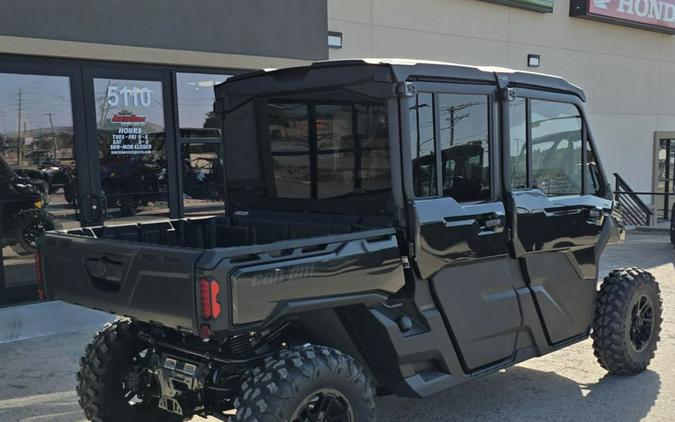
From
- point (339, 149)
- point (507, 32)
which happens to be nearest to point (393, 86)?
point (339, 149)

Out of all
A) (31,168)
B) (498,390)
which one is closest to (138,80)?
(31,168)

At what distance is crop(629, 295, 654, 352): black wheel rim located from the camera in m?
4.79

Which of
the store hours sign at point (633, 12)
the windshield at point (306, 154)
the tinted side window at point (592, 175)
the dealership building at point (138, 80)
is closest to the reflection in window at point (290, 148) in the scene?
the windshield at point (306, 154)

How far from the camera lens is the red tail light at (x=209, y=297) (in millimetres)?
2504

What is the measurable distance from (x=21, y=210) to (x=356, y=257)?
5206mm

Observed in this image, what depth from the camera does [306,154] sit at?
12.5 ft

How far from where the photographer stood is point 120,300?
9.60 feet

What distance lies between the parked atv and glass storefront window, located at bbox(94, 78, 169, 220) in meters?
0.69

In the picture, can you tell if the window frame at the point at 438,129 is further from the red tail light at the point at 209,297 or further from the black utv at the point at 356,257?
the red tail light at the point at 209,297

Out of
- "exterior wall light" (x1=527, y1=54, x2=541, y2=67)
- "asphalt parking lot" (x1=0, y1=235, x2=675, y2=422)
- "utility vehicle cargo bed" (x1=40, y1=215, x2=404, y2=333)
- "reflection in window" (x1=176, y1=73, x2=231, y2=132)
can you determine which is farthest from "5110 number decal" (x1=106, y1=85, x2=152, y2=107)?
"exterior wall light" (x1=527, y1=54, x2=541, y2=67)

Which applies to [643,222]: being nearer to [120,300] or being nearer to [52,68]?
[52,68]

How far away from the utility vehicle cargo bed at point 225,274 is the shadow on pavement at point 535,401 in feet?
4.56

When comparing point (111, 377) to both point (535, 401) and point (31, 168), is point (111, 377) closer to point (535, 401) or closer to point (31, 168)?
point (535, 401)

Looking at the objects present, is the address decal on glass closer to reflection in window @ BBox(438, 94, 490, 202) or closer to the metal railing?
the metal railing
